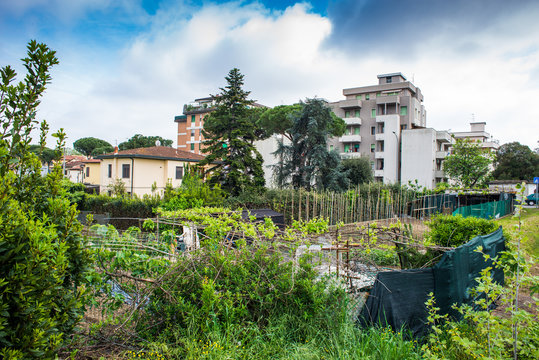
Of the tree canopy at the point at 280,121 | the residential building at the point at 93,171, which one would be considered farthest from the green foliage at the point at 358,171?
the residential building at the point at 93,171

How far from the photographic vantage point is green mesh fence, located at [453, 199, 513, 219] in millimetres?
17516

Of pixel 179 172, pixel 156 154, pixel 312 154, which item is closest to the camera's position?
pixel 312 154

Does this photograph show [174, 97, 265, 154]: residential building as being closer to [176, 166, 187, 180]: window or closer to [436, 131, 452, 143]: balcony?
[176, 166, 187, 180]: window

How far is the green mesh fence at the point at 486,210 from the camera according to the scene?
57.5 ft

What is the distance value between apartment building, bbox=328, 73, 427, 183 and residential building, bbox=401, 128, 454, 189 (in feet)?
3.37

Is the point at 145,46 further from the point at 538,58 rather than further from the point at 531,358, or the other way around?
the point at 538,58

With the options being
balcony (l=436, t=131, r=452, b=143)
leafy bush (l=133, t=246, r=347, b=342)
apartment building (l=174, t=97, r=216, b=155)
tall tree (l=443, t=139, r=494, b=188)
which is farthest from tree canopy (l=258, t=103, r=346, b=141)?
apartment building (l=174, t=97, r=216, b=155)

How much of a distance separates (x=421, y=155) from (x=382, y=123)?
5740 millimetres

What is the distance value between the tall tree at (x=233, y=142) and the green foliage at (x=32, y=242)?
49.2 ft

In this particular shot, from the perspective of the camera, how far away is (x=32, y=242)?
1.95 metres

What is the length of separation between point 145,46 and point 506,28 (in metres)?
8.95

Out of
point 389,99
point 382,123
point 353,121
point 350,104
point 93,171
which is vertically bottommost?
point 93,171

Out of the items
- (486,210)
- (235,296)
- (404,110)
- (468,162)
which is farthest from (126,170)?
(404,110)

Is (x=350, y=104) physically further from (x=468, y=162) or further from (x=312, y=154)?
(x=312, y=154)
